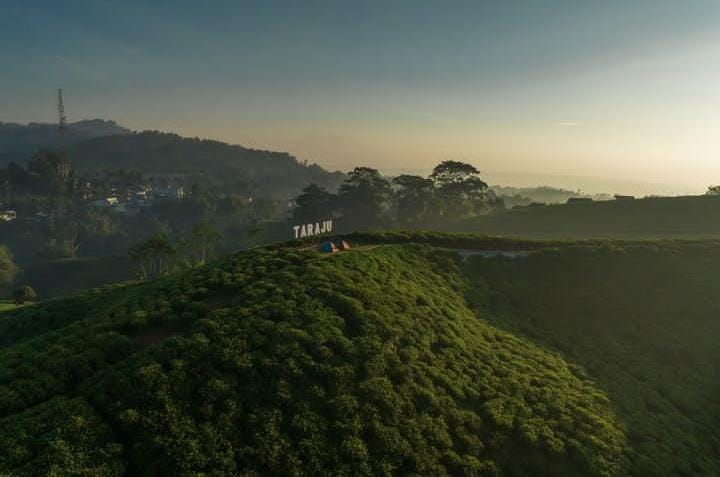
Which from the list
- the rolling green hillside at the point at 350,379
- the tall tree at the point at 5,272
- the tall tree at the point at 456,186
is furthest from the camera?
the tall tree at the point at 456,186

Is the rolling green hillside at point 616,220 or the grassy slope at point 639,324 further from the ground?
the rolling green hillside at point 616,220

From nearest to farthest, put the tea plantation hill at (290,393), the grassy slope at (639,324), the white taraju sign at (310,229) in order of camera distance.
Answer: the tea plantation hill at (290,393) < the grassy slope at (639,324) < the white taraju sign at (310,229)

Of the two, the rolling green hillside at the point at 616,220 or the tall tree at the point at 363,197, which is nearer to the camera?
the rolling green hillside at the point at 616,220

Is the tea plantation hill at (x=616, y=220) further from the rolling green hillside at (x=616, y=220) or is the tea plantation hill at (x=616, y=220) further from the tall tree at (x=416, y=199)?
the tall tree at (x=416, y=199)

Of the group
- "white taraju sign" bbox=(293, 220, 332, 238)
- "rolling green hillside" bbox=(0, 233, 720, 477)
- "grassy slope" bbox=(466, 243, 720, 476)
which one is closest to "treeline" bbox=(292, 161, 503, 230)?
"white taraju sign" bbox=(293, 220, 332, 238)

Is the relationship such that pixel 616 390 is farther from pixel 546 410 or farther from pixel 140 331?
pixel 140 331

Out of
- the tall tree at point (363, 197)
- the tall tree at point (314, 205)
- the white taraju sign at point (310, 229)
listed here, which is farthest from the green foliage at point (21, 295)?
the tall tree at point (363, 197)

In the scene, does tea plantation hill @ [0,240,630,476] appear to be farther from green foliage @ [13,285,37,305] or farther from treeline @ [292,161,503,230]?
treeline @ [292,161,503,230]
